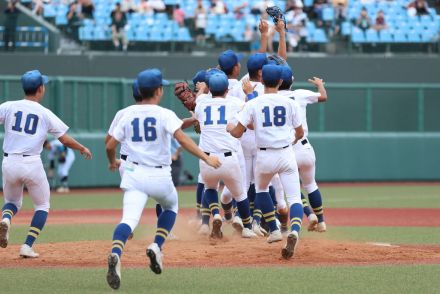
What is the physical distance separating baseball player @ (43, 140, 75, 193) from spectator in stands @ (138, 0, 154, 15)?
456 centimetres

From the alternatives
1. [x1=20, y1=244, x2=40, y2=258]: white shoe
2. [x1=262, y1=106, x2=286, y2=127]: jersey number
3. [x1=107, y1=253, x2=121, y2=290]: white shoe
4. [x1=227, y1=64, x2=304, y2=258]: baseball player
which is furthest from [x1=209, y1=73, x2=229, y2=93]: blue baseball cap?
[x1=107, y1=253, x2=121, y2=290]: white shoe

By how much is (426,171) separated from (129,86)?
27.6 ft

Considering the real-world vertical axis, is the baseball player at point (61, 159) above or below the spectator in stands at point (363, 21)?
below

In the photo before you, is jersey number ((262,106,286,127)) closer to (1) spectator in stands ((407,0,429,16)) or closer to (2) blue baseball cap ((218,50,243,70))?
(2) blue baseball cap ((218,50,243,70))

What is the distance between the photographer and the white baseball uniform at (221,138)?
11406 millimetres

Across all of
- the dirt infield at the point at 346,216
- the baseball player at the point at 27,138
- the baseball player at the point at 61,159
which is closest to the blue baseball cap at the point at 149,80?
the baseball player at the point at 27,138

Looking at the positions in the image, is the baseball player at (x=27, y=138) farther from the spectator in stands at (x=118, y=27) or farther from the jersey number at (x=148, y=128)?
the spectator in stands at (x=118, y=27)

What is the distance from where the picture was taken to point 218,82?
36.1 ft

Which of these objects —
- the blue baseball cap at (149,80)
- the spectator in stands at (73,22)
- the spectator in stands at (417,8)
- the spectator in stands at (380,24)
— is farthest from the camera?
the spectator in stands at (417,8)

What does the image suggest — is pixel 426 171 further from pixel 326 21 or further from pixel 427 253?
→ pixel 427 253

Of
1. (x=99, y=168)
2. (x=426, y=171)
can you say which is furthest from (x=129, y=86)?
(x=426, y=171)

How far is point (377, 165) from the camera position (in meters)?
27.1

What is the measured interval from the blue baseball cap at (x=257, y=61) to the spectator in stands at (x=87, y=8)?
1429cm

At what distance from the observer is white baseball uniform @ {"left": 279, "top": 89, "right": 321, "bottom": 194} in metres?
11.6
